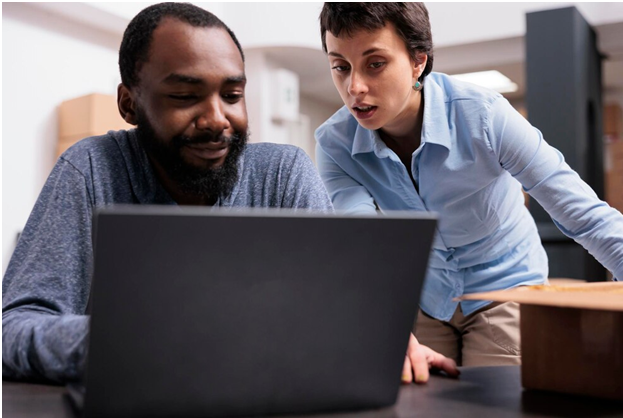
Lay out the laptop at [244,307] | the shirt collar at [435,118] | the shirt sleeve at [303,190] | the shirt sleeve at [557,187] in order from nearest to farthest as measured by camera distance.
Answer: the laptop at [244,307] → the shirt sleeve at [303,190] → the shirt sleeve at [557,187] → the shirt collar at [435,118]

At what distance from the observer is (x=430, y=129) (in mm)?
1380

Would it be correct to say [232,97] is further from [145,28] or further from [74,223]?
[74,223]

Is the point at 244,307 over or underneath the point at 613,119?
underneath

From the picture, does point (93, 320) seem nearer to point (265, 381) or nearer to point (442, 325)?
point (265, 381)

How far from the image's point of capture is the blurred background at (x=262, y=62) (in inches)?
147

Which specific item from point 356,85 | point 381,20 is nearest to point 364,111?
point 356,85

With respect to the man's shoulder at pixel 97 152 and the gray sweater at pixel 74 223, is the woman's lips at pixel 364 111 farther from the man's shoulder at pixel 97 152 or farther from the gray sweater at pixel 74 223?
the man's shoulder at pixel 97 152

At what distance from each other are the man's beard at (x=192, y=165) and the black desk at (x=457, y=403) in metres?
0.37

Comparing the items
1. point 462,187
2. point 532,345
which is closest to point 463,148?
point 462,187

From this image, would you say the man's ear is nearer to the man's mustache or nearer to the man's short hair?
the man's short hair

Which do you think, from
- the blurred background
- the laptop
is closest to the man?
the laptop

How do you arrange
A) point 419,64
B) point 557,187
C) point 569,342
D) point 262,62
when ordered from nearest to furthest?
point 569,342, point 557,187, point 419,64, point 262,62

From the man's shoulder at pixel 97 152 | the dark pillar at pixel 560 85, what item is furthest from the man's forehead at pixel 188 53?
the dark pillar at pixel 560 85

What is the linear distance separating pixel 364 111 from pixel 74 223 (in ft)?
2.32
